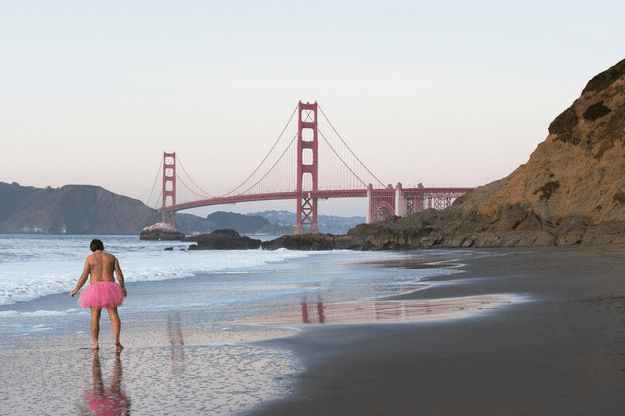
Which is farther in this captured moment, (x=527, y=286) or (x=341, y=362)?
(x=527, y=286)

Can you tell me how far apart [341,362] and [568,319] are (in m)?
2.95

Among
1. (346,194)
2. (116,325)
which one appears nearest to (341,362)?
(116,325)

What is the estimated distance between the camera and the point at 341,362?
516 centimetres

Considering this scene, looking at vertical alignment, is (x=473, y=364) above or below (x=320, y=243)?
below

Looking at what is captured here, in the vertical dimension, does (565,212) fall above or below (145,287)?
above

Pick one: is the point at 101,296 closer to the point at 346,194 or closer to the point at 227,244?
the point at 227,244

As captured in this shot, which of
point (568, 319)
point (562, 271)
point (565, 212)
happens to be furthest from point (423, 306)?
point (565, 212)

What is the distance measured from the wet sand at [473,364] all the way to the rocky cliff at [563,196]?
25.5 meters

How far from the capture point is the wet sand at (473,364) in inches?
147

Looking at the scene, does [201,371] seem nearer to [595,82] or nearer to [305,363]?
[305,363]

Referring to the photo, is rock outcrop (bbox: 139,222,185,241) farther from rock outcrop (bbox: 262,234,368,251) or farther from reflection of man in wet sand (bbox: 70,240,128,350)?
reflection of man in wet sand (bbox: 70,240,128,350)

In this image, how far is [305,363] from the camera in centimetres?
518

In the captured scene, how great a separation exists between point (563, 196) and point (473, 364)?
35616 millimetres

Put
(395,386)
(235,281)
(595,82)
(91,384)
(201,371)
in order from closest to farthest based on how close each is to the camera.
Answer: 1. (395,386)
2. (91,384)
3. (201,371)
4. (235,281)
5. (595,82)
